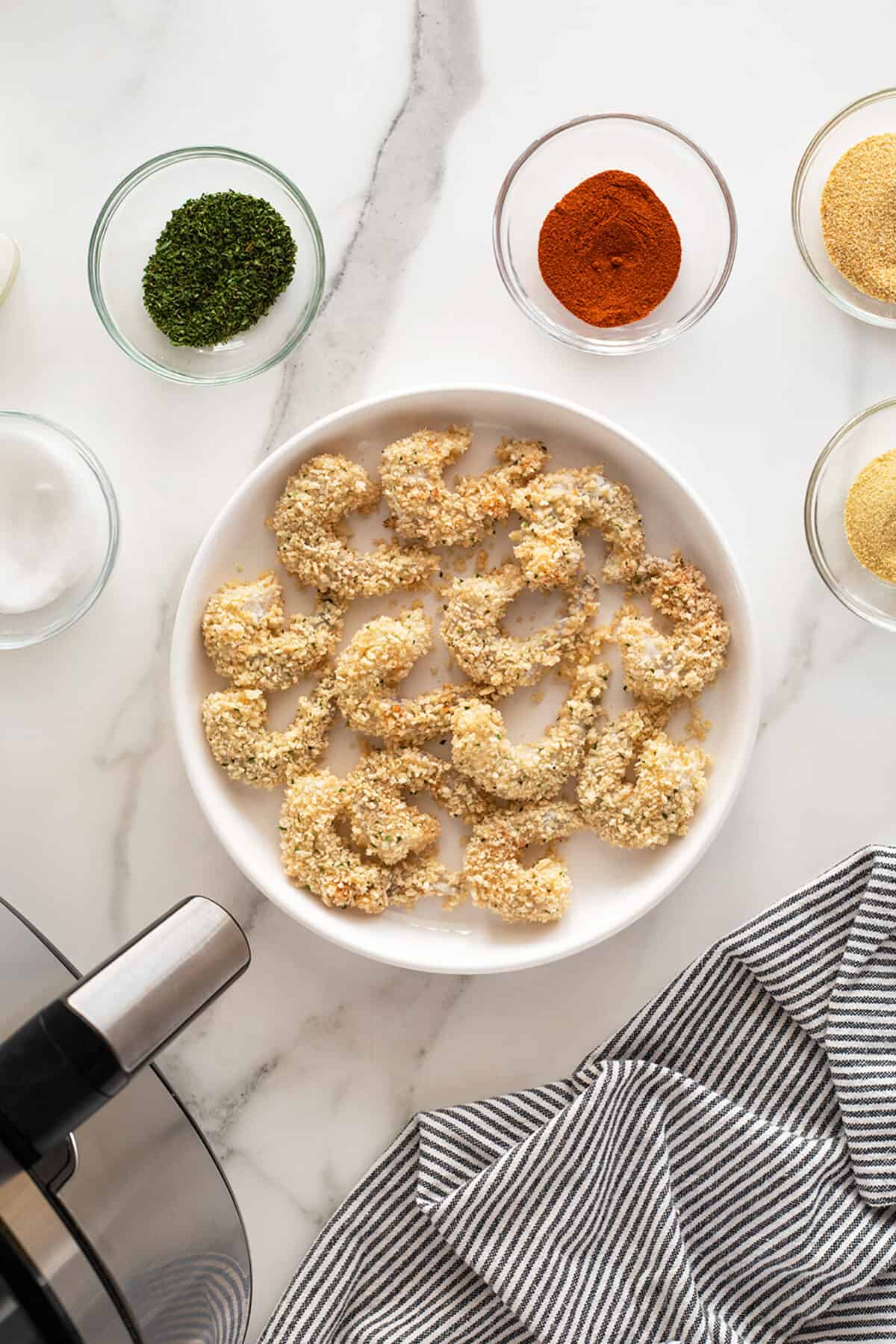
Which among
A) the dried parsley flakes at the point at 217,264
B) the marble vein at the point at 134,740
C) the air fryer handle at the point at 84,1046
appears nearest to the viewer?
the air fryer handle at the point at 84,1046

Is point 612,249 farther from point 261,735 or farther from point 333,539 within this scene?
point 261,735

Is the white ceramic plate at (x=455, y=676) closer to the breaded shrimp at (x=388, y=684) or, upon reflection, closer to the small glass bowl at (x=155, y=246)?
the breaded shrimp at (x=388, y=684)

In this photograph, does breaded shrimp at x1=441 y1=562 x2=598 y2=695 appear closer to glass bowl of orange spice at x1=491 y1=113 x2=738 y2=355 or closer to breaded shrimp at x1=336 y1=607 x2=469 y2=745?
breaded shrimp at x1=336 y1=607 x2=469 y2=745

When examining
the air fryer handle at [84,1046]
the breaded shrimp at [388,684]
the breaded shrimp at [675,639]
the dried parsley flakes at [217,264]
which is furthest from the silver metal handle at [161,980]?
the dried parsley flakes at [217,264]

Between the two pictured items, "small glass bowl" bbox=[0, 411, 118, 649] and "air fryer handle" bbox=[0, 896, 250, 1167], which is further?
"small glass bowl" bbox=[0, 411, 118, 649]

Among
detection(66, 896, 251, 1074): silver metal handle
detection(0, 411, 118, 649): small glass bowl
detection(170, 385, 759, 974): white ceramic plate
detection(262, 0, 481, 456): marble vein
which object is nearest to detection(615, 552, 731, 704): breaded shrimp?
detection(170, 385, 759, 974): white ceramic plate

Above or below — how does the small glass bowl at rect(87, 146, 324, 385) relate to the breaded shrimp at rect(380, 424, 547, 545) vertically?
above

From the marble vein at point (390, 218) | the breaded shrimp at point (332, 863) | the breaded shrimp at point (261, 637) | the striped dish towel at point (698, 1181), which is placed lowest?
the striped dish towel at point (698, 1181)
